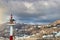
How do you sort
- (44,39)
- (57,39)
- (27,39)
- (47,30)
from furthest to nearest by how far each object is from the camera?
(47,30)
(27,39)
(44,39)
(57,39)

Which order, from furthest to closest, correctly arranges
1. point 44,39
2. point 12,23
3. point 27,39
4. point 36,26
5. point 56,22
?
point 36,26
point 56,22
point 27,39
point 44,39
point 12,23

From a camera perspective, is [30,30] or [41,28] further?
[30,30]

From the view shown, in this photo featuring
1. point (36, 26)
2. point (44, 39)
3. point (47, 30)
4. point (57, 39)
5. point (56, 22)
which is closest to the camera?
point (57, 39)

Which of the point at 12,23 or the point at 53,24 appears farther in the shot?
the point at 53,24

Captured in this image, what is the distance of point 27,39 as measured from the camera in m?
66.8

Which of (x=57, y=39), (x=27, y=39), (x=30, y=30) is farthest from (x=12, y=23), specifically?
(x=30, y=30)

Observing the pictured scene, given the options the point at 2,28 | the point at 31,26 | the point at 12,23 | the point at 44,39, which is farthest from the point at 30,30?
the point at 12,23

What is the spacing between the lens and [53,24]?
8119 cm

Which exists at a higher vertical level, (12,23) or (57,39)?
(12,23)

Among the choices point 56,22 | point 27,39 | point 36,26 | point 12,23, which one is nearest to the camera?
point 12,23

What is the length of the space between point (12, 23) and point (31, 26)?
237ft

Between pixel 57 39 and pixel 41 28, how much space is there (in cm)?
2684

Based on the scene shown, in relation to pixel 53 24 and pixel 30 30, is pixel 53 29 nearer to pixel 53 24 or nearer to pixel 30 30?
pixel 53 24

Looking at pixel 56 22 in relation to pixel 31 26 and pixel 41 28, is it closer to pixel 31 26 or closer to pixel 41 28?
pixel 41 28
